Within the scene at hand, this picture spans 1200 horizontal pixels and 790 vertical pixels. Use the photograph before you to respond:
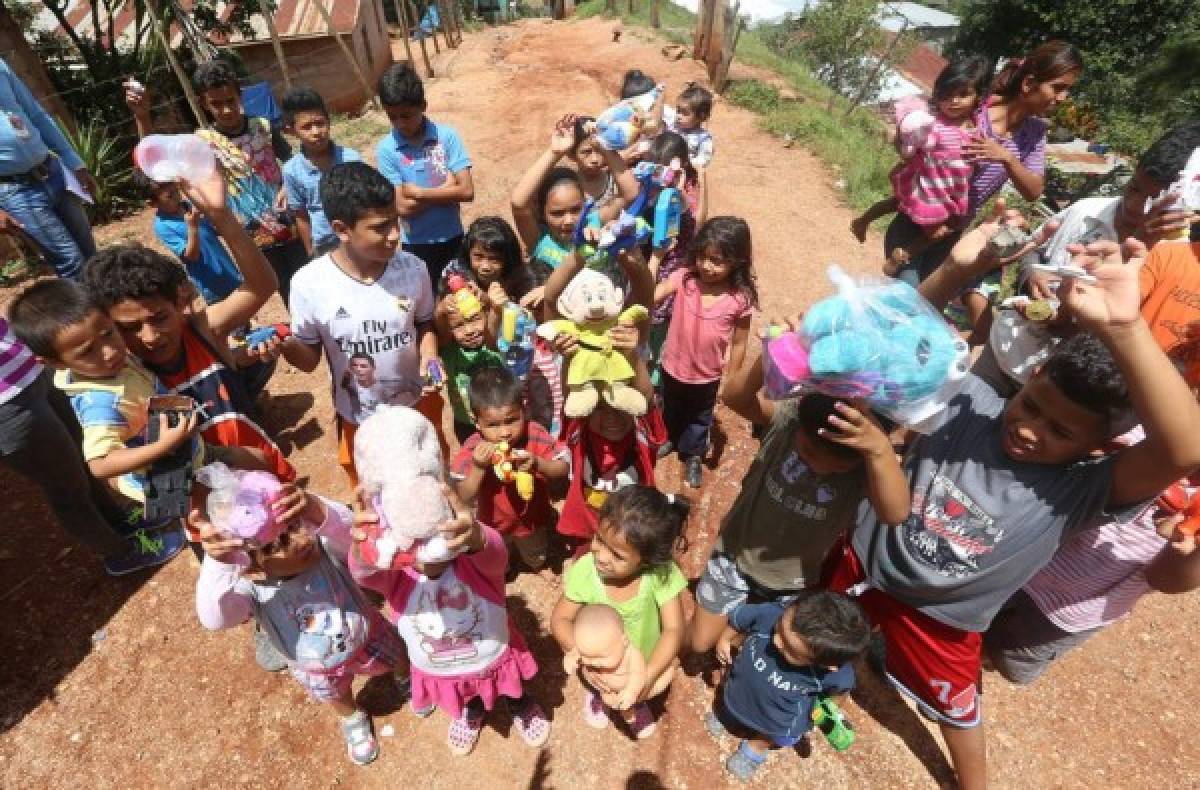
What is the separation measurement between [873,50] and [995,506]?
36718mm

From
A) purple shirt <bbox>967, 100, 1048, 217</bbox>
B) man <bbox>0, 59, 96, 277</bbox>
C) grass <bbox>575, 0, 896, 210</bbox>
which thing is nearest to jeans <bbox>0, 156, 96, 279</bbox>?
man <bbox>0, 59, 96, 277</bbox>

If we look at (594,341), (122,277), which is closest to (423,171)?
(122,277)

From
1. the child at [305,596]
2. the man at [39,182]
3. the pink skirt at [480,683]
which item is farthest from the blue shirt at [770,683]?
the man at [39,182]

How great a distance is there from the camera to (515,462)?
8.51ft

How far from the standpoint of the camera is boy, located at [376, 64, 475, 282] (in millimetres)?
3869

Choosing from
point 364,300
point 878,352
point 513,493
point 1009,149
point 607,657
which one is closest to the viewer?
point 878,352

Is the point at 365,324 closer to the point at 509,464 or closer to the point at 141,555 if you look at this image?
the point at 509,464

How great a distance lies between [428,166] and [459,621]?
3.01m

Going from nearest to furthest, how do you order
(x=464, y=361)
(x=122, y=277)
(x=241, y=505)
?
1. (x=241, y=505)
2. (x=122, y=277)
3. (x=464, y=361)

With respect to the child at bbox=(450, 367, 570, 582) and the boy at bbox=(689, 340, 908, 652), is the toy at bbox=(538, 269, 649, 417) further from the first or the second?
the boy at bbox=(689, 340, 908, 652)

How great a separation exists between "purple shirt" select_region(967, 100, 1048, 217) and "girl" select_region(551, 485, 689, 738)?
9.96 ft

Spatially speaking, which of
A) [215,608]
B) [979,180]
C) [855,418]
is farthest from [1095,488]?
[215,608]

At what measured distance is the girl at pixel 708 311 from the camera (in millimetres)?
3209

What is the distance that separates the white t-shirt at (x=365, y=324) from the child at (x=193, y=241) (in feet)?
4.85
